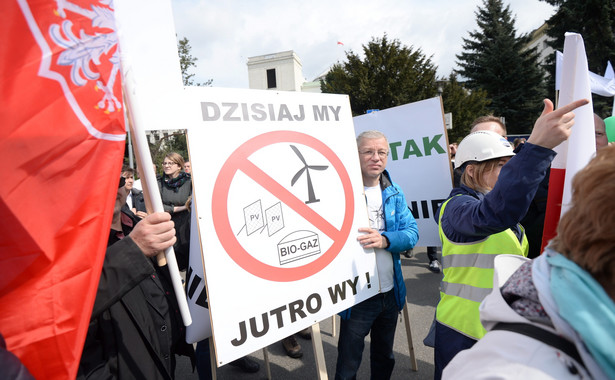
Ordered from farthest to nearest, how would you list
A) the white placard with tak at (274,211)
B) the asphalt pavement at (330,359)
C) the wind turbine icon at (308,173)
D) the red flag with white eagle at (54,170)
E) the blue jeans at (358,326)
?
1. the asphalt pavement at (330,359)
2. the blue jeans at (358,326)
3. the wind turbine icon at (308,173)
4. the white placard with tak at (274,211)
5. the red flag with white eagle at (54,170)

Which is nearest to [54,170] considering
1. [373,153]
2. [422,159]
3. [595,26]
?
[373,153]

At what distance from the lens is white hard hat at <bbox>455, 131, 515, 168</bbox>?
1.68 meters

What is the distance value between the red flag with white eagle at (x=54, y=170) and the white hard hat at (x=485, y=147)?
1547mm

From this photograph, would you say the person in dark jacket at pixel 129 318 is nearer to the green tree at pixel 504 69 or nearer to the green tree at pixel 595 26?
the green tree at pixel 595 26

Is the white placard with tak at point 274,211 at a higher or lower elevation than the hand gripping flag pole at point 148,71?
lower

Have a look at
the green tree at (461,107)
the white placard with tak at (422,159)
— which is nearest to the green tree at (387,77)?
the green tree at (461,107)

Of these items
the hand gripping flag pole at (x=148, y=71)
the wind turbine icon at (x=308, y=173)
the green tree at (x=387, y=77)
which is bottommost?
the wind turbine icon at (x=308, y=173)

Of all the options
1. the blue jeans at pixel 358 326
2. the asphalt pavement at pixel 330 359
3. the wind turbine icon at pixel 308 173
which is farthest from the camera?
the asphalt pavement at pixel 330 359

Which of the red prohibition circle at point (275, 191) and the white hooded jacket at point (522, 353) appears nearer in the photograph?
the white hooded jacket at point (522, 353)

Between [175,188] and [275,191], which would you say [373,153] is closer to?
[275,191]

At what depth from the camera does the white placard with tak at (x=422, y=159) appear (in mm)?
3625

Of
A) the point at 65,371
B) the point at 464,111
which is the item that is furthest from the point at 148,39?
the point at 464,111

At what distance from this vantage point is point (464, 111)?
78.3ft

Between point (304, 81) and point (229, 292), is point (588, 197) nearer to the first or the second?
point (229, 292)
